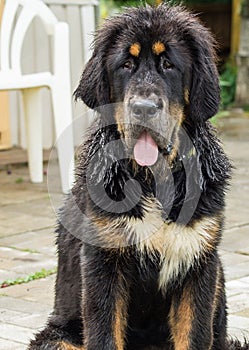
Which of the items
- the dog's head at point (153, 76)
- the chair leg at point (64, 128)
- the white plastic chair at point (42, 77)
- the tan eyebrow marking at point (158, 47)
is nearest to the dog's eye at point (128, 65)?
the dog's head at point (153, 76)

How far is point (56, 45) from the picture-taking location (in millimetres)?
7457

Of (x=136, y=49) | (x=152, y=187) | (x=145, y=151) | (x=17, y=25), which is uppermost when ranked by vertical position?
(x=136, y=49)

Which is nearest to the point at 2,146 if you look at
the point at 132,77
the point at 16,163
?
the point at 16,163

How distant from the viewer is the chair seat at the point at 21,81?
23.5 feet

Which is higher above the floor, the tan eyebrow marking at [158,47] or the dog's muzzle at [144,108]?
the tan eyebrow marking at [158,47]

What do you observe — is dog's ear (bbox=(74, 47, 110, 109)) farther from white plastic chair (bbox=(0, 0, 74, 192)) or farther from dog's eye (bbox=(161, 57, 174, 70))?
white plastic chair (bbox=(0, 0, 74, 192))

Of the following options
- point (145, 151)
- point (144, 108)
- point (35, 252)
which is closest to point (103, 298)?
point (145, 151)

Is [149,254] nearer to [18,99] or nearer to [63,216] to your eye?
[63,216]

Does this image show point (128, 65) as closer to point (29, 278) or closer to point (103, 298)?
point (103, 298)

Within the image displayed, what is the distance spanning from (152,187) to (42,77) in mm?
3835

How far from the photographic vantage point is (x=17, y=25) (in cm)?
774

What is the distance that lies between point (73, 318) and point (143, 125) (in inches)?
39.6

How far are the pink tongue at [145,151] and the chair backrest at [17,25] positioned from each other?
3929mm

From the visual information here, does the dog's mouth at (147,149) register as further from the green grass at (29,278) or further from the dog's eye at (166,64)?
the green grass at (29,278)
